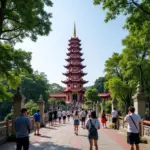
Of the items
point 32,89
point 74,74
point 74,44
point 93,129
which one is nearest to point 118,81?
point 93,129

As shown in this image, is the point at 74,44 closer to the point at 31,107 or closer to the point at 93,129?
the point at 31,107

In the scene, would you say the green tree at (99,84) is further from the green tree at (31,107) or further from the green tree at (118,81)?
the green tree at (118,81)

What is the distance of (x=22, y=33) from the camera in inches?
583

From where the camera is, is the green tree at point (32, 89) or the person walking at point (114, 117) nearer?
the person walking at point (114, 117)

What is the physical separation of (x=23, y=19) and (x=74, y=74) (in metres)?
61.6

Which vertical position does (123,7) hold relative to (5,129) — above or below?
above

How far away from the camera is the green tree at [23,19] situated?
12422 mm

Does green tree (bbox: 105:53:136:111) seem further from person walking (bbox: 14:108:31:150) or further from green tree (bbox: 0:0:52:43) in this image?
person walking (bbox: 14:108:31:150)

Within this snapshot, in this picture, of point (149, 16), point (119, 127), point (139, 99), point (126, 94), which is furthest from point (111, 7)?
point (126, 94)

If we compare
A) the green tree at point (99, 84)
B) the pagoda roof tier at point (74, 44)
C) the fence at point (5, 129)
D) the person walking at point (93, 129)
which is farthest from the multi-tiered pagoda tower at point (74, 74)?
the person walking at point (93, 129)

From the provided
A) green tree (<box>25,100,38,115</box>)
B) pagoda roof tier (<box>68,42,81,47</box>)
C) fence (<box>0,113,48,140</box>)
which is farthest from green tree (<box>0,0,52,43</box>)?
pagoda roof tier (<box>68,42,81,47</box>)

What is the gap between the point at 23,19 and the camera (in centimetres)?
1273

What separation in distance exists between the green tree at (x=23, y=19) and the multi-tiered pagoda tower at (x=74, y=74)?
5662 cm

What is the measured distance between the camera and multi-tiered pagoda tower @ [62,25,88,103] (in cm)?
7256
